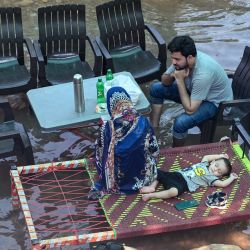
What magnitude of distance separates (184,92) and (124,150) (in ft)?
3.73

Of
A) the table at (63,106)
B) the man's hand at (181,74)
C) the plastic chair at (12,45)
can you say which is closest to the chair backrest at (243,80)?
the man's hand at (181,74)

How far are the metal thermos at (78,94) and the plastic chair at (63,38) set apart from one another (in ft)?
4.33

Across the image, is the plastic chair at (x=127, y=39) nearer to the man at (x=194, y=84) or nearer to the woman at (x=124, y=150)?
the man at (x=194, y=84)

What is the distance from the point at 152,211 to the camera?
17.0ft

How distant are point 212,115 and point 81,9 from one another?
7.68 ft

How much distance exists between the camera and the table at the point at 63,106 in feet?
18.8

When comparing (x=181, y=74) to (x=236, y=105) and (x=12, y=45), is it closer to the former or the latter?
(x=236, y=105)

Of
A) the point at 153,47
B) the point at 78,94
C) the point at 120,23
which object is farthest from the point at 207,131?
the point at 153,47

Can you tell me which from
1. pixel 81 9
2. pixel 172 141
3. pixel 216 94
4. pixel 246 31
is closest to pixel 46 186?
pixel 172 141

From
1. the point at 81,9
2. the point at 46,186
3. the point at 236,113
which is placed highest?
the point at 81,9

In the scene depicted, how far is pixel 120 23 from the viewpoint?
7465 millimetres

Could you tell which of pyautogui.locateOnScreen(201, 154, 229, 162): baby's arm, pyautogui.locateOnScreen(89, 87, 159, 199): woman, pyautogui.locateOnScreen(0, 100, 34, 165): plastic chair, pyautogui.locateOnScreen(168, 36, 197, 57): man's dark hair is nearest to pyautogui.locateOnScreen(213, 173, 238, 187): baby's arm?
pyautogui.locateOnScreen(201, 154, 229, 162): baby's arm

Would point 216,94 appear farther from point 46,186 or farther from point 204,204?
point 46,186

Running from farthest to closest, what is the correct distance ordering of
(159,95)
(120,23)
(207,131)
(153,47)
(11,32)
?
(153,47) < (120,23) < (11,32) < (159,95) < (207,131)
